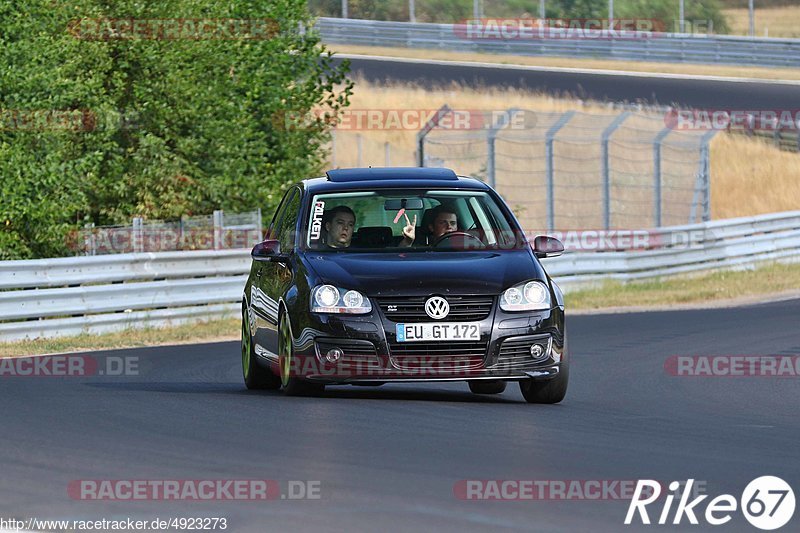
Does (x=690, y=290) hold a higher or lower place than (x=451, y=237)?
lower

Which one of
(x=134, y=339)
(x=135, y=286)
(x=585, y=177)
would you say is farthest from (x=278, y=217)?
(x=585, y=177)

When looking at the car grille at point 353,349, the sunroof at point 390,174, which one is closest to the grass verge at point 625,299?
the sunroof at point 390,174

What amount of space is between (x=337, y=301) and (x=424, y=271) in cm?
61

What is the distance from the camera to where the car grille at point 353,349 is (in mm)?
10883

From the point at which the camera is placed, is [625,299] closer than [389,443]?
No

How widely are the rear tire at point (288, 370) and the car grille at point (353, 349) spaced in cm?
40

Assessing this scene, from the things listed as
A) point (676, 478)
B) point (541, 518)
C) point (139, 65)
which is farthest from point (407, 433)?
point (139, 65)

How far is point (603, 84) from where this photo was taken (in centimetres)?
4750

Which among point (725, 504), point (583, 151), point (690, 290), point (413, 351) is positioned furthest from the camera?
point (583, 151)

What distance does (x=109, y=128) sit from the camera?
24891 millimetres

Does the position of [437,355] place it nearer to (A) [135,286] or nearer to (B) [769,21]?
(A) [135,286]

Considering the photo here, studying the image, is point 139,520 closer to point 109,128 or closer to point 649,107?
point 109,128

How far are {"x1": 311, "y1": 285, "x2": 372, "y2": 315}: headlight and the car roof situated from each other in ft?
4.67

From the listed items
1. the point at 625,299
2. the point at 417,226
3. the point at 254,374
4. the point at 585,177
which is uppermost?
the point at 417,226
